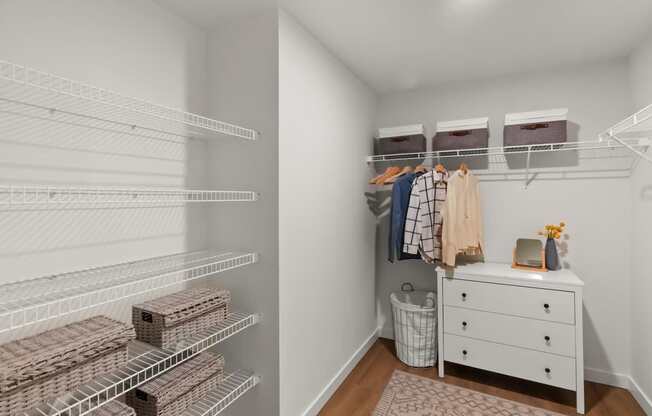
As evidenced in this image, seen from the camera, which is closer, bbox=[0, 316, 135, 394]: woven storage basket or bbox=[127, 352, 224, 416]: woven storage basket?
bbox=[0, 316, 135, 394]: woven storage basket

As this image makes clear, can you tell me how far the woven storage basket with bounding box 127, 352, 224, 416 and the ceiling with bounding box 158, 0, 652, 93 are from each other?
1780mm

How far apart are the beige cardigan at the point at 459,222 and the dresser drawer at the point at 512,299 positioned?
0.72 feet

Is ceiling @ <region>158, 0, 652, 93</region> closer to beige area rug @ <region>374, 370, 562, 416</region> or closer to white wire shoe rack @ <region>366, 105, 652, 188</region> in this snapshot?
white wire shoe rack @ <region>366, 105, 652, 188</region>

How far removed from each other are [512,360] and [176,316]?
2.21m

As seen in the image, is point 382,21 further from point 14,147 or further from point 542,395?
point 542,395

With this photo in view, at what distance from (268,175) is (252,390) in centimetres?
117

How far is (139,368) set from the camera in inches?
58.6

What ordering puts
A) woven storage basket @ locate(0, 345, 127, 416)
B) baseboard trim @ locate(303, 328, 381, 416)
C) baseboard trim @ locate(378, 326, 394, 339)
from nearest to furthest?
1. woven storage basket @ locate(0, 345, 127, 416)
2. baseboard trim @ locate(303, 328, 381, 416)
3. baseboard trim @ locate(378, 326, 394, 339)

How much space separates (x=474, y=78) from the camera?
2.85m

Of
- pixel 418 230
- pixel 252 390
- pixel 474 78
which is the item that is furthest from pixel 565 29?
pixel 252 390

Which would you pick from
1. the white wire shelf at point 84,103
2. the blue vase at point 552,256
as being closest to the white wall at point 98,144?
the white wire shelf at point 84,103

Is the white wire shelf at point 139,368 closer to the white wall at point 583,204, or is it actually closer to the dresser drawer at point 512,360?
the dresser drawer at point 512,360

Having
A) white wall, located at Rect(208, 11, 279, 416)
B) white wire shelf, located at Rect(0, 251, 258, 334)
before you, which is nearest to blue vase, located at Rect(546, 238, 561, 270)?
white wall, located at Rect(208, 11, 279, 416)

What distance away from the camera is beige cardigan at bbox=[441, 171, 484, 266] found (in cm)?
249
